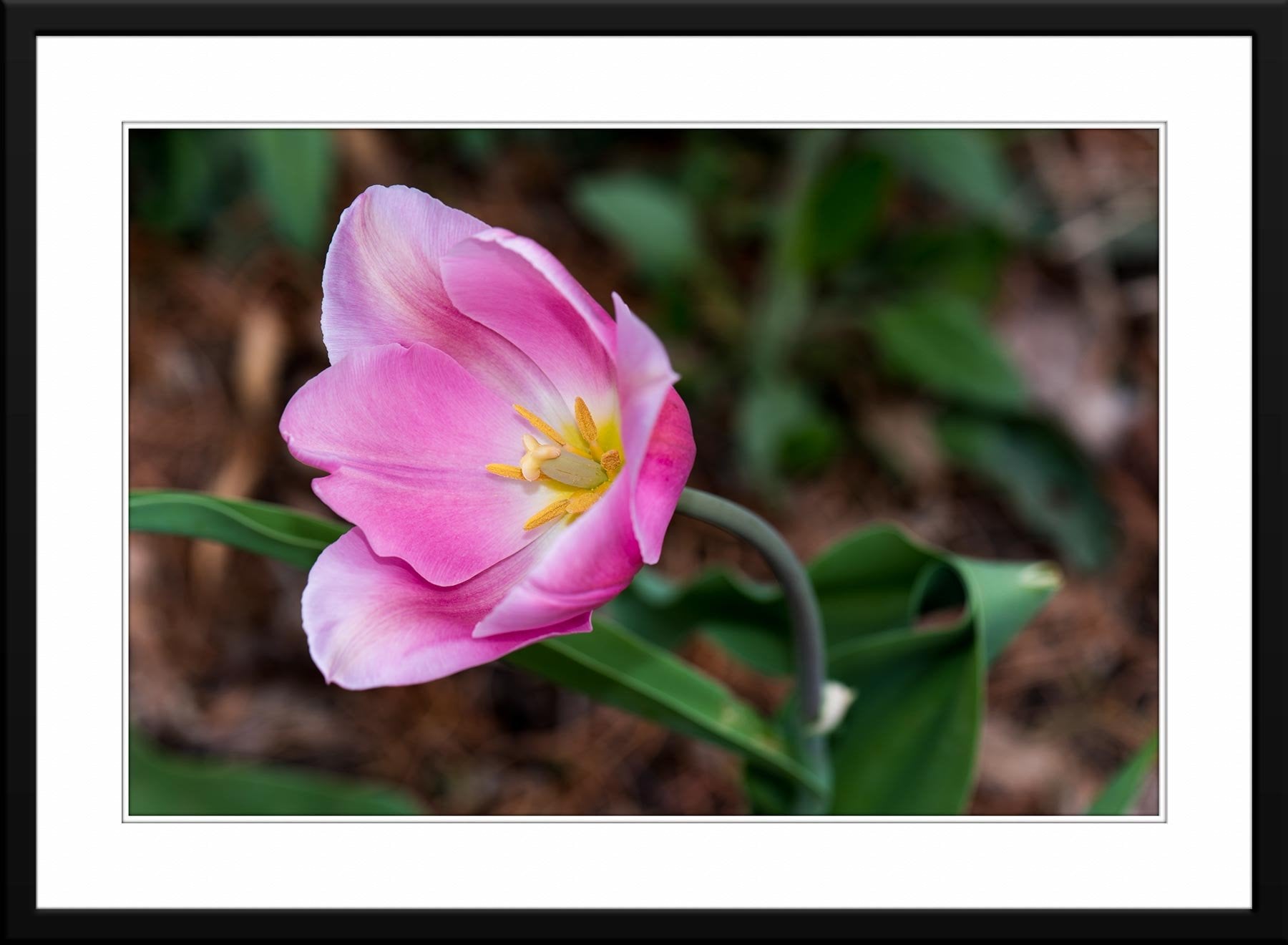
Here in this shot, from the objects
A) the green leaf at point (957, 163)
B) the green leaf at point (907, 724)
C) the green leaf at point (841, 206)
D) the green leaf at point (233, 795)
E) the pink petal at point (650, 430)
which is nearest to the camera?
the pink petal at point (650, 430)

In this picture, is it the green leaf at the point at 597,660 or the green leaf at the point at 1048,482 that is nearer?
the green leaf at the point at 597,660

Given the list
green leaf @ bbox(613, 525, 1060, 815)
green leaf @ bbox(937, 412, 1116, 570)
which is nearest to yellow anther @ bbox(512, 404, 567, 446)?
green leaf @ bbox(613, 525, 1060, 815)

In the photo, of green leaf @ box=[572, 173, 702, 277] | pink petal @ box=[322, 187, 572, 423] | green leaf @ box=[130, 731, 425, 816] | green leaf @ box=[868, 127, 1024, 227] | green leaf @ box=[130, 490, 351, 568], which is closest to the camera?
pink petal @ box=[322, 187, 572, 423]

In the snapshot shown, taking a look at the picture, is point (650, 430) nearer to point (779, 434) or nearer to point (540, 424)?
point (540, 424)

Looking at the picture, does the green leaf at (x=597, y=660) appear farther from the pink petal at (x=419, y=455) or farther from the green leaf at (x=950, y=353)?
the green leaf at (x=950, y=353)

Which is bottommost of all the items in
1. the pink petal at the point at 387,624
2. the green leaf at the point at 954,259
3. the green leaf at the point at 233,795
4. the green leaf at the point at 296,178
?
the green leaf at the point at 233,795

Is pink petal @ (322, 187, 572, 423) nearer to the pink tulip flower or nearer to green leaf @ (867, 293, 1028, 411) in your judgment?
the pink tulip flower

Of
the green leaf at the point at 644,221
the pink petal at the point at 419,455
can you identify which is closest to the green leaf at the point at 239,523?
the pink petal at the point at 419,455

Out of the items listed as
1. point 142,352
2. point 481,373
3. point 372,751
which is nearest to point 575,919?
point 481,373
